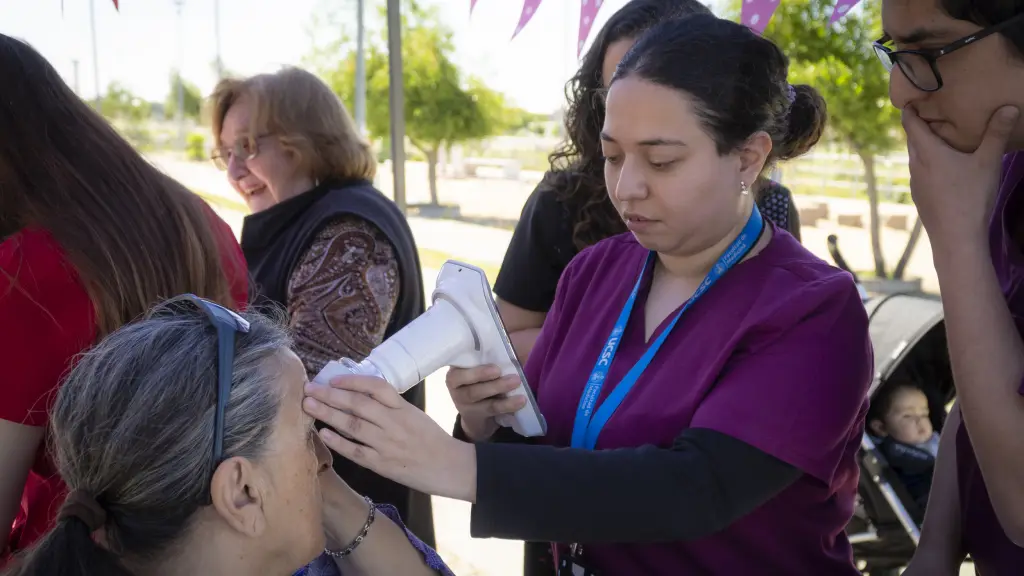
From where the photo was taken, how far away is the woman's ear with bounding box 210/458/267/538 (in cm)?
143

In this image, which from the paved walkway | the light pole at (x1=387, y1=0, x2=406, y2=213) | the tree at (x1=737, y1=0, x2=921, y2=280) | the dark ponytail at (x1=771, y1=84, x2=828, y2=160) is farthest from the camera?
the tree at (x1=737, y1=0, x2=921, y2=280)

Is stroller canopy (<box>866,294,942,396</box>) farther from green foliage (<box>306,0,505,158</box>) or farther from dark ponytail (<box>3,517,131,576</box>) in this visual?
green foliage (<box>306,0,505,158</box>)

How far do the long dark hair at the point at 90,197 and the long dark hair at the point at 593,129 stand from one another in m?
1.03

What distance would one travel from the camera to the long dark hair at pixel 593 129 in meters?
2.41

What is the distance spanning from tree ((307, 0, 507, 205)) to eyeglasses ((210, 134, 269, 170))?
62.6 feet

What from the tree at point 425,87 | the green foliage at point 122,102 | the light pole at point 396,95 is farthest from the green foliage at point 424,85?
the light pole at point 396,95

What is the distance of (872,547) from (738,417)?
104 inches

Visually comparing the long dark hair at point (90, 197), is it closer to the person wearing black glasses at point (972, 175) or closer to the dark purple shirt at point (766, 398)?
the dark purple shirt at point (766, 398)

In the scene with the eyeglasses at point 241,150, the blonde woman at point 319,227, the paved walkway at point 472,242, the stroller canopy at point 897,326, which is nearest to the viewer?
the blonde woman at point 319,227

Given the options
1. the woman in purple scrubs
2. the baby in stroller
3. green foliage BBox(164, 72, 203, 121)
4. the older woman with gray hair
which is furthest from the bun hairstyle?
green foliage BBox(164, 72, 203, 121)

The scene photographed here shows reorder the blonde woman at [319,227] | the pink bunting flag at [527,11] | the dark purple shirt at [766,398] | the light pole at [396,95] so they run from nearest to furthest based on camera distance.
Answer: the dark purple shirt at [766,398], the pink bunting flag at [527,11], the blonde woman at [319,227], the light pole at [396,95]

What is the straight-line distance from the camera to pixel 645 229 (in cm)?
162

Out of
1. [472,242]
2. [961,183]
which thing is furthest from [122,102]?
[961,183]

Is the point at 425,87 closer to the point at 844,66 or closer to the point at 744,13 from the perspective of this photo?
the point at 844,66
